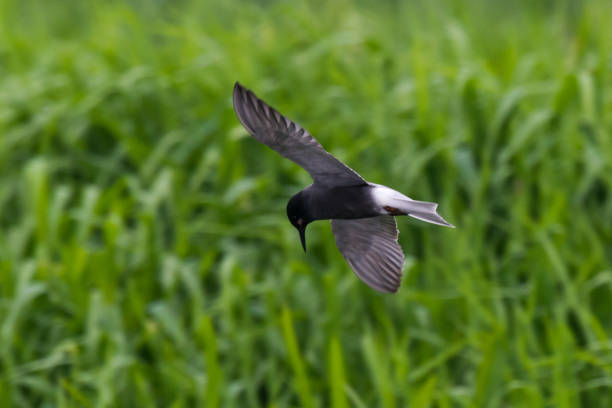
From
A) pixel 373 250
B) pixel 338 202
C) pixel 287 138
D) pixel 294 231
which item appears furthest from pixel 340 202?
pixel 294 231

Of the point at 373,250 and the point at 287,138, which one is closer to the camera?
the point at 287,138

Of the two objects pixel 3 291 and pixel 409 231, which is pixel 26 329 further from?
pixel 409 231

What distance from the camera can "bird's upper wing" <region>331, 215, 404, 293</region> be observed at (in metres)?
1.03

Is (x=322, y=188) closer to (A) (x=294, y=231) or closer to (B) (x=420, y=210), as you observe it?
(B) (x=420, y=210)

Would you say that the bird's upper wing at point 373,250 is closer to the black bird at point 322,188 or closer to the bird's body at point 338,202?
the black bird at point 322,188

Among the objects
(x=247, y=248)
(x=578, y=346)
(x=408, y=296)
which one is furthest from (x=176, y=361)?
(x=578, y=346)

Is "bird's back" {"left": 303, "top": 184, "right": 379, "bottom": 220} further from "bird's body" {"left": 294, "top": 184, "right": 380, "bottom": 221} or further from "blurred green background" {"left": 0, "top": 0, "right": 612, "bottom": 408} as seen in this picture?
"blurred green background" {"left": 0, "top": 0, "right": 612, "bottom": 408}

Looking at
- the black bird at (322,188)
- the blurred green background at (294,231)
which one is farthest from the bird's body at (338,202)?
the blurred green background at (294,231)

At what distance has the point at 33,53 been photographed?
152 inches

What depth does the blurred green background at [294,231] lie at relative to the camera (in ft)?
7.57

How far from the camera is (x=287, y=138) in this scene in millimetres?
953

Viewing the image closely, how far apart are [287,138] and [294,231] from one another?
175 cm

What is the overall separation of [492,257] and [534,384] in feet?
1.94

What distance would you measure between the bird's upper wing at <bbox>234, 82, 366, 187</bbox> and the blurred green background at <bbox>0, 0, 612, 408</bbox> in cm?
117
